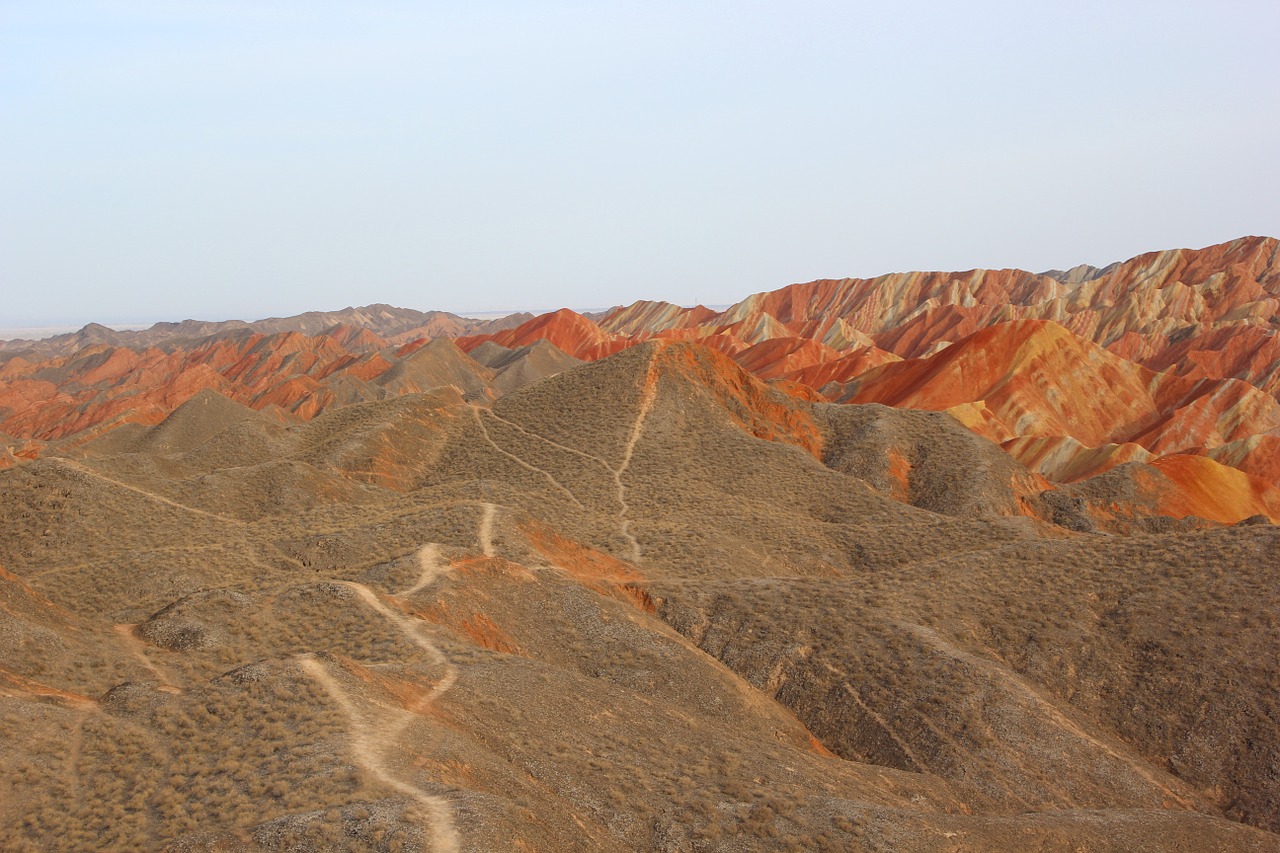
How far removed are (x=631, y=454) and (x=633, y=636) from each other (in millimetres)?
26365

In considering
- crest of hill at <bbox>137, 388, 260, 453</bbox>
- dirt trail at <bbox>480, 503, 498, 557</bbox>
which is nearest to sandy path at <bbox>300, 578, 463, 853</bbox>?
dirt trail at <bbox>480, 503, 498, 557</bbox>

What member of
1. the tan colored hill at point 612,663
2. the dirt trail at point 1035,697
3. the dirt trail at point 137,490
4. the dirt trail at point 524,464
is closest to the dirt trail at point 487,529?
the tan colored hill at point 612,663

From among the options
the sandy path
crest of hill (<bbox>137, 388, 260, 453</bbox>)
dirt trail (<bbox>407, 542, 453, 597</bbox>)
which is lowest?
the sandy path

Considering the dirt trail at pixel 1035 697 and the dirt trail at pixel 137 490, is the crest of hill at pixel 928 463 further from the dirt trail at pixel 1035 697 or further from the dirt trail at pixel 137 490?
the dirt trail at pixel 137 490

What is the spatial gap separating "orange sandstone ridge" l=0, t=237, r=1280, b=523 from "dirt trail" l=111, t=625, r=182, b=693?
42.5m

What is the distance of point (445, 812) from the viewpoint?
1428 centimetres

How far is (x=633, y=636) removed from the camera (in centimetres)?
2888

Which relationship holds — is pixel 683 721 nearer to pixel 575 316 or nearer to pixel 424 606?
pixel 424 606

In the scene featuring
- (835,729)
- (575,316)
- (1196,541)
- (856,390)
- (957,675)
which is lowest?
Result: (835,729)

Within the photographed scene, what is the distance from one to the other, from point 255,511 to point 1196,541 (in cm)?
4314

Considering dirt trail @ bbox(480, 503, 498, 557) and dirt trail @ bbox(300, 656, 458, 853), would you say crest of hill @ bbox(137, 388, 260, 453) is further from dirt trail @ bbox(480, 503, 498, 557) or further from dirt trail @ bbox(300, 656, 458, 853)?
dirt trail @ bbox(300, 656, 458, 853)

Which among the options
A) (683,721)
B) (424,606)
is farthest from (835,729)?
(424,606)

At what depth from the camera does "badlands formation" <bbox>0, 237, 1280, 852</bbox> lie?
16.6 metres

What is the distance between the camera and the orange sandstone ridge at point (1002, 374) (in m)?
81.3
